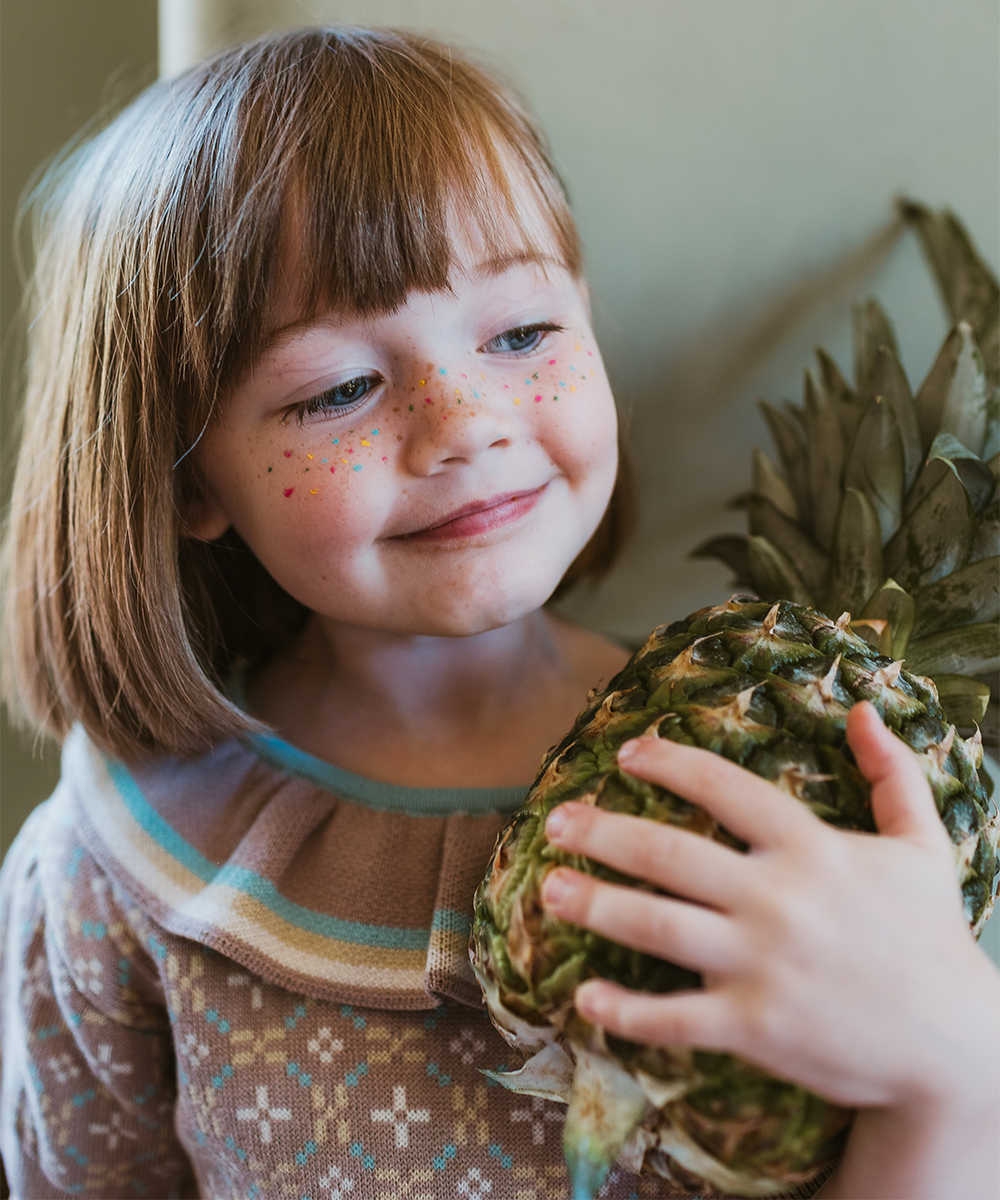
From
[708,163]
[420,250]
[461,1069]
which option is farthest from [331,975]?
[708,163]

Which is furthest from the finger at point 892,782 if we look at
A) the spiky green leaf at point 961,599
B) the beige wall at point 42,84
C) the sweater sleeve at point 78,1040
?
the beige wall at point 42,84

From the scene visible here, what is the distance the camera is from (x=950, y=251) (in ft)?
3.24

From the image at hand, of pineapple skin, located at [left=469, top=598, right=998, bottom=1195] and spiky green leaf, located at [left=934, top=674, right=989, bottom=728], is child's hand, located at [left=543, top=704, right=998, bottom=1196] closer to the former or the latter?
pineapple skin, located at [left=469, top=598, right=998, bottom=1195]

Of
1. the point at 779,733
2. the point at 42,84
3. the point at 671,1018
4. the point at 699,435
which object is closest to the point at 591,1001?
the point at 671,1018

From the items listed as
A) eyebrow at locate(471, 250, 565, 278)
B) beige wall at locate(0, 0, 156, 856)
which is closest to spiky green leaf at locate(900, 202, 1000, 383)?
eyebrow at locate(471, 250, 565, 278)

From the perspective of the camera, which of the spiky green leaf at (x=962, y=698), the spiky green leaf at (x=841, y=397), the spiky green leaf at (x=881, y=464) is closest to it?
the spiky green leaf at (x=962, y=698)

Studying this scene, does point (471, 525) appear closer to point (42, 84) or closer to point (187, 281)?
point (187, 281)

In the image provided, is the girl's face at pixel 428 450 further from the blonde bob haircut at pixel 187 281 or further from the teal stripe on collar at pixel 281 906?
the teal stripe on collar at pixel 281 906

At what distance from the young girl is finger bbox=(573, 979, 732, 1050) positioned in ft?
0.21

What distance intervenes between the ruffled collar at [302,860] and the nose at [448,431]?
11.8 inches

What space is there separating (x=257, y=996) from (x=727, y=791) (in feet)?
1.54

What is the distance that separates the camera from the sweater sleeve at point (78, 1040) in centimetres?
87

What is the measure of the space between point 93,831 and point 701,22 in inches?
39.6

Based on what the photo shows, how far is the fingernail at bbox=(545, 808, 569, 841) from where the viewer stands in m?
0.55
